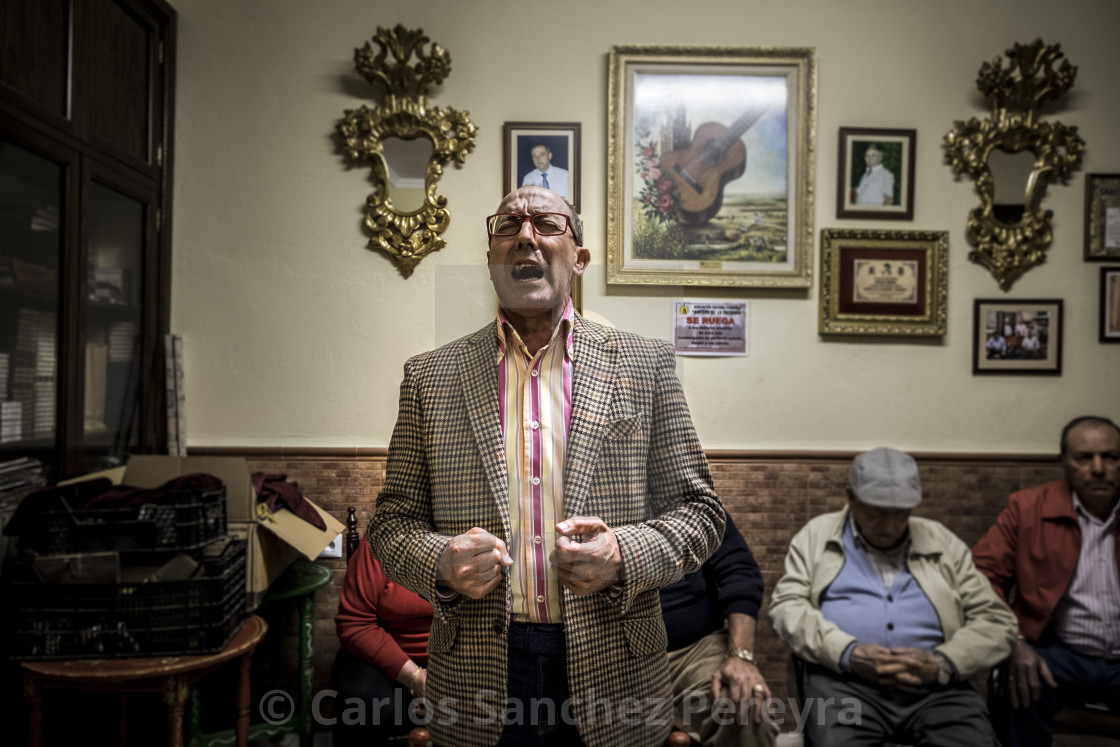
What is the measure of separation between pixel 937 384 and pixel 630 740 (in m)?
2.17

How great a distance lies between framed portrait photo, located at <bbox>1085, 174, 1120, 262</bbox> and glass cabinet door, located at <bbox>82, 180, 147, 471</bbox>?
11.8 feet

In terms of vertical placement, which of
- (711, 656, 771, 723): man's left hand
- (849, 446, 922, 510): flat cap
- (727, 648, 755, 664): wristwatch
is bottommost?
(711, 656, 771, 723): man's left hand

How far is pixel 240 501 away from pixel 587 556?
154 centimetres

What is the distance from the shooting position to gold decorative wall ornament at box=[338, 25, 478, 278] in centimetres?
262

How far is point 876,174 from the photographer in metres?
2.71

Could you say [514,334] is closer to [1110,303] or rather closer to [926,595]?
[926,595]

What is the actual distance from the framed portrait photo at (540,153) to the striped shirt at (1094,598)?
2132 millimetres

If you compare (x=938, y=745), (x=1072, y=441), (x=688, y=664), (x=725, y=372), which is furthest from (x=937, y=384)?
(x=688, y=664)

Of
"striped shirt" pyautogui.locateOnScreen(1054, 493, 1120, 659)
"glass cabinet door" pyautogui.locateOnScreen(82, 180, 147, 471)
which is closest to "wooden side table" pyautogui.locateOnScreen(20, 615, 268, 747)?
"glass cabinet door" pyautogui.locateOnScreen(82, 180, 147, 471)

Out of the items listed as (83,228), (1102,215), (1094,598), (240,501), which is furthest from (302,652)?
(1102,215)

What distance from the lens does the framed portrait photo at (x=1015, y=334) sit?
2.74 metres

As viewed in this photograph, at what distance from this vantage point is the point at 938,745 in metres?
1.98

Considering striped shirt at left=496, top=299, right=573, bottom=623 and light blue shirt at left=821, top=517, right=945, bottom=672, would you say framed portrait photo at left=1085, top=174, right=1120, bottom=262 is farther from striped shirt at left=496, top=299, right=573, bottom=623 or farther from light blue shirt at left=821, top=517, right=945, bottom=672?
striped shirt at left=496, top=299, right=573, bottom=623

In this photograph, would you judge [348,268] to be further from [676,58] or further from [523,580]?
[523,580]
